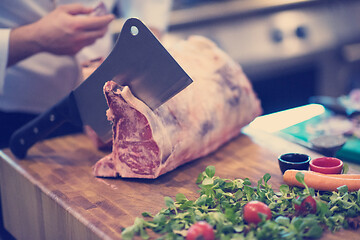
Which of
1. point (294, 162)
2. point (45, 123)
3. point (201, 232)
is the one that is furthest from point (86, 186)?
point (294, 162)

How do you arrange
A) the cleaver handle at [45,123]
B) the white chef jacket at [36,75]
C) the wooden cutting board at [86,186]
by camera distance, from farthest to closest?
the white chef jacket at [36,75] < the cleaver handle at [45,123] < the wooden cutting board at [86,186]

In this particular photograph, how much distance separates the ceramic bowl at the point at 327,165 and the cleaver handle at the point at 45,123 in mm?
668

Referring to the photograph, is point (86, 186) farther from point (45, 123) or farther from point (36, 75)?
point (36, 75)

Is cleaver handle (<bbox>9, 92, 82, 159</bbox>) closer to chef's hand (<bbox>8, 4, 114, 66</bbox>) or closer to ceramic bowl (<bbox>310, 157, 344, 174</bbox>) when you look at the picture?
chef's hand (<bbox>8, 4, 114, 66</bbox>)

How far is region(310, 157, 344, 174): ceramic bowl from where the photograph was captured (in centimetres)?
112

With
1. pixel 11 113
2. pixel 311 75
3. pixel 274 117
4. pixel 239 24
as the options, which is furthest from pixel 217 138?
pixel 311 75

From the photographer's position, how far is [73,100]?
4.23 ft

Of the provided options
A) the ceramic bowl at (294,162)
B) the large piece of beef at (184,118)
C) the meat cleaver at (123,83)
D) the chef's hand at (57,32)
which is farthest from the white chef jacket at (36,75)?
the ceramic bowl at (294,162)

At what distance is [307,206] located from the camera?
965 millimetres

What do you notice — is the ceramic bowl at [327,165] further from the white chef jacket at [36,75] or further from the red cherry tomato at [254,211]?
the white chef jacket at [36,75]

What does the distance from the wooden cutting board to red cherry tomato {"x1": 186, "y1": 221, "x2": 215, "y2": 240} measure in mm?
174

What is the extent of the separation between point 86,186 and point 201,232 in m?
0.45


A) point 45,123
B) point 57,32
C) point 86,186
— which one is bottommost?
point 86,186

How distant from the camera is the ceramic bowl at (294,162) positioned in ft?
3.85
